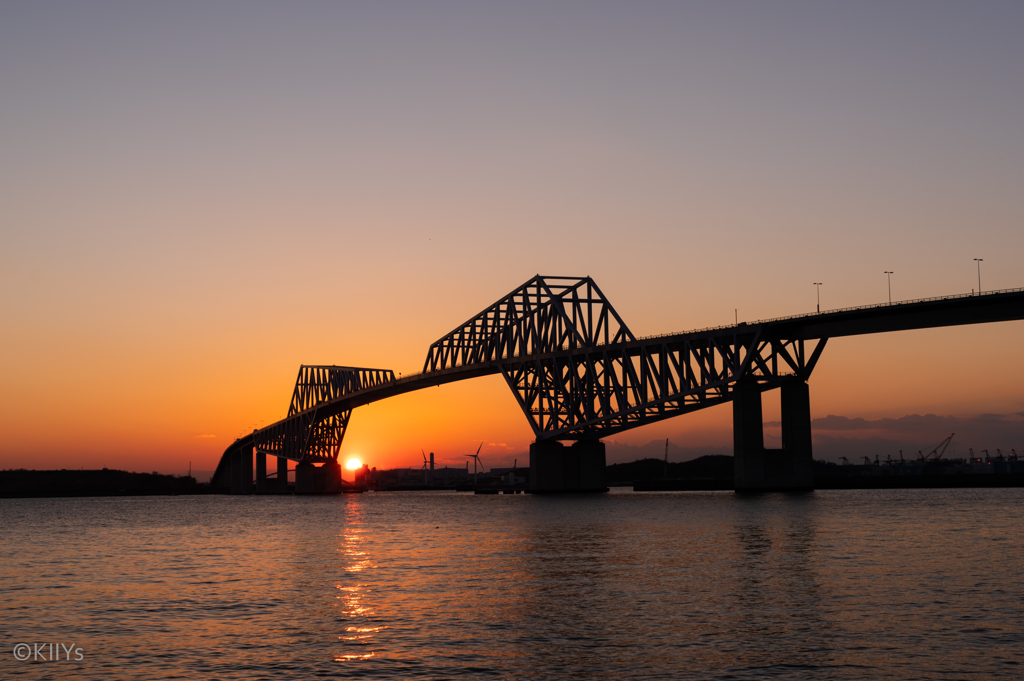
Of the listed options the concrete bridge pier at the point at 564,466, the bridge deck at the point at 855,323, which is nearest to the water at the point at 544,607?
the bridge deck at the point at 855,323

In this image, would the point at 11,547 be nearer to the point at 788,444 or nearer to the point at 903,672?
the point at 903,672

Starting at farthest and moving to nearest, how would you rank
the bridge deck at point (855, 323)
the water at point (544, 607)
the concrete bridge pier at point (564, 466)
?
the concrete bridge pier at point (564, 466) < the bridge deck at point (855, 323) < the water at point (544, 607)

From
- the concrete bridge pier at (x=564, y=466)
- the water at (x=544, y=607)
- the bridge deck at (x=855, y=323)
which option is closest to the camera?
the water at (x=544, y=607)

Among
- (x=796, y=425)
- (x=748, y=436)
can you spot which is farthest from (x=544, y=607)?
(x=796, y=425)

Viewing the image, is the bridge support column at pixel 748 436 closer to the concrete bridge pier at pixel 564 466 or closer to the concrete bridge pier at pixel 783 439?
the concrete bridge pier at pixel 783 439

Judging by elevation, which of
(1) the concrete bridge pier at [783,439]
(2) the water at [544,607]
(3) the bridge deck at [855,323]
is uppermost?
(3) the bridge deck at [855,323]

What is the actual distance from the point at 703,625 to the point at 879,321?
231 ft

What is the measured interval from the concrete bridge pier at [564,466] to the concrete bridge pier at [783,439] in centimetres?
3315

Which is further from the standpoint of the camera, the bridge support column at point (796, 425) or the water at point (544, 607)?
the bridge support column at point (796, 425)

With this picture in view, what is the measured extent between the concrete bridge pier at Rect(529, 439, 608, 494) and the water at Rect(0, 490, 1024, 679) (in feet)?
222

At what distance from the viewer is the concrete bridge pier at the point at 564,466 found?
124438mm

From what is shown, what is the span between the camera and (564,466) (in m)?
125

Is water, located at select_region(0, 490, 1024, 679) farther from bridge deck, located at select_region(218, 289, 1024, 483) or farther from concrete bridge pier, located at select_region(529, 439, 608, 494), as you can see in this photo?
concrete bridge pier, located at select_region(529, 439, 608, 494)

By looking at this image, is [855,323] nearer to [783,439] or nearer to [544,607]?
[783,439]
